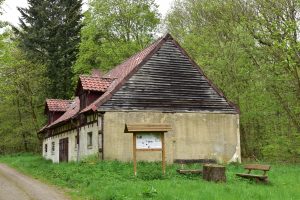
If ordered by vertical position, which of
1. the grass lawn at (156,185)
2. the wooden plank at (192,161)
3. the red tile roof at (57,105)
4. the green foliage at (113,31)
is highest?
the green foliage at (113,31)

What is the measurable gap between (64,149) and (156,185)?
17416 mm

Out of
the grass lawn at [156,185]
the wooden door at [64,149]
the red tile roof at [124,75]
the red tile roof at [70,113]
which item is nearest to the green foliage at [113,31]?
the red tile roof at [70,113]

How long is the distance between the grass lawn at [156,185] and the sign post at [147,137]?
3.21 ft

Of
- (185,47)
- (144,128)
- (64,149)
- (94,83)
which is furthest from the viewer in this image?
(185,47)

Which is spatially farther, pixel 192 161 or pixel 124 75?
pixel 124 75

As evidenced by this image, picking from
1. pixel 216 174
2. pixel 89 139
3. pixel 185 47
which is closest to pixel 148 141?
pixel 216 174

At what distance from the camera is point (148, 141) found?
55.9 ft

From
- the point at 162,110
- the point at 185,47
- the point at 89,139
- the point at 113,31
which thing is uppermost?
the point at 113,31

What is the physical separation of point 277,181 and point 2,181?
1220 cm

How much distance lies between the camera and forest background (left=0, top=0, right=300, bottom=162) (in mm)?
26375

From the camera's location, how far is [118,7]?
40.4 m

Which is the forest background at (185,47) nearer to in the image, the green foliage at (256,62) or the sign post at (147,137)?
the green foliage at (256,62)

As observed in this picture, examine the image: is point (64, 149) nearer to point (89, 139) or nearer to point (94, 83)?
point (89, 139)

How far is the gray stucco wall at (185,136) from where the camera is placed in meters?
22.4
